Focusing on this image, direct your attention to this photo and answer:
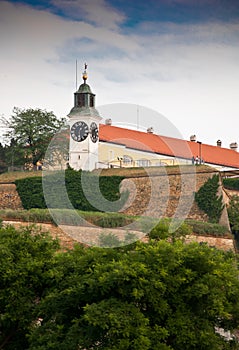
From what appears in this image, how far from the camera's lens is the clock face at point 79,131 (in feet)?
171

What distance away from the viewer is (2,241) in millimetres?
24594

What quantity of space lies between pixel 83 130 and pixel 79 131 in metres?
0.35

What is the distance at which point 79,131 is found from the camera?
52.4 m

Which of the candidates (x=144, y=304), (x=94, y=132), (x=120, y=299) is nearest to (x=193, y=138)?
(x=94, y=132)

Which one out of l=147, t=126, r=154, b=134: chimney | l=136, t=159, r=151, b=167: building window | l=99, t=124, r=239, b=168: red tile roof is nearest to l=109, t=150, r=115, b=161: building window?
l=99, t=124, r=239, b=168: red tile roof

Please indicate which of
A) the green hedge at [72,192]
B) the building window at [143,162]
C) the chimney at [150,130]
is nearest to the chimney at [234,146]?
the chimney at [150,130]

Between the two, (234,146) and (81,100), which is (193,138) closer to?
(234,146)

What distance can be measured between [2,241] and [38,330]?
4392 millimetres

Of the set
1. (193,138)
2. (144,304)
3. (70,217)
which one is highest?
(193,138)

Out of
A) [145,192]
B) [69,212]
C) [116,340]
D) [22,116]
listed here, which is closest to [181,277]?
[116,340]

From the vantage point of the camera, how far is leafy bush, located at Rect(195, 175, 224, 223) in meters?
45.3

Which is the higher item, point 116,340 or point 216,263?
point 216,263

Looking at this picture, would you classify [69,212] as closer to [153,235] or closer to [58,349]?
[153,235]

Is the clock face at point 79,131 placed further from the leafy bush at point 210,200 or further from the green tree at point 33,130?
the leafy bush at point 210,200
